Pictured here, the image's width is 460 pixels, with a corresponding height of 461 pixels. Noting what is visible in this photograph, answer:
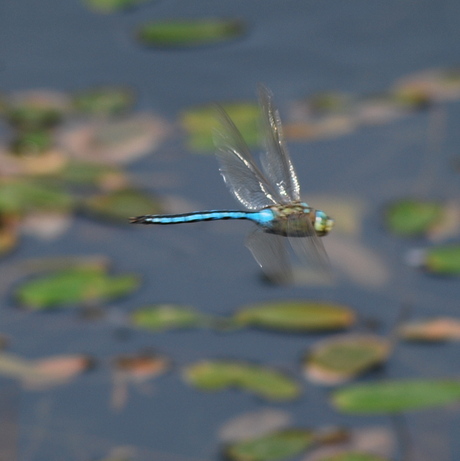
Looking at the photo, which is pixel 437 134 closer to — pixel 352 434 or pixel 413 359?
pixel 413 359

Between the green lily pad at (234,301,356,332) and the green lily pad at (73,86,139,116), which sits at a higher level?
the green lily pad at (73,86,139,116)

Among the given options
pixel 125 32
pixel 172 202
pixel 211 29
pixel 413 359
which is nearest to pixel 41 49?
pixel 125 32

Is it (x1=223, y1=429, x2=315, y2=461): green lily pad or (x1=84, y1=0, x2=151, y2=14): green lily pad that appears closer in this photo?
(x1=223, y1=429, x2=315, y2=461): green lily pad

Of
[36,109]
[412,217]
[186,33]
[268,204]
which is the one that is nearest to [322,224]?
[268,204]

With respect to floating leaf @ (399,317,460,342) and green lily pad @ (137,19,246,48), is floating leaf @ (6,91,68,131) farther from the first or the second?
floating leaf @ (399,317,460,342)

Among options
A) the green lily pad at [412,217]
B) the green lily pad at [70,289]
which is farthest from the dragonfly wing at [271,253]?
the green lily pad at [412,217]

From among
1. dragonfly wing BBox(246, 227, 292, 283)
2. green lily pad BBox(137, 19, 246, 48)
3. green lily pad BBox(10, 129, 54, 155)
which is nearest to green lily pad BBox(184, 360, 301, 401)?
dragonfly wing BBox(246, 227, 292, 283)

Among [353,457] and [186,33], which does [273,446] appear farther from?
[186,33]
